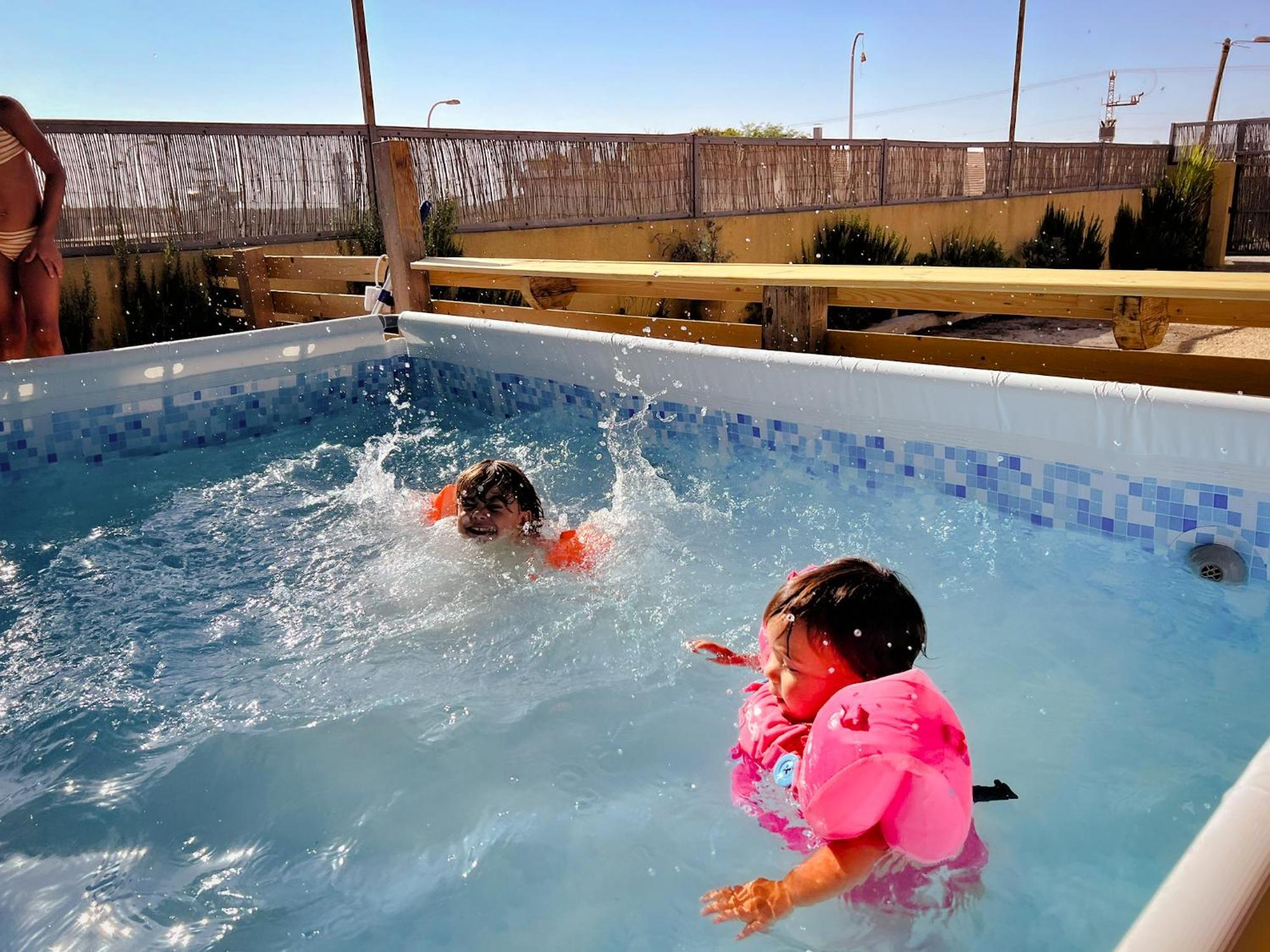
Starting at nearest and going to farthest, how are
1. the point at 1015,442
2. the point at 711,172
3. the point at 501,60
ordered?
the point at 1015,442 < the point at 711,172 < the point at 501,60

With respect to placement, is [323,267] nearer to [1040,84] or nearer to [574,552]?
[574,552]

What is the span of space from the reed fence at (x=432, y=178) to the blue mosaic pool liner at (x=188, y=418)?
2951 millimetres

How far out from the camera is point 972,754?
2.00 metres

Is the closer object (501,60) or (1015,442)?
(1015,442)

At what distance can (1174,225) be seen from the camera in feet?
47.8

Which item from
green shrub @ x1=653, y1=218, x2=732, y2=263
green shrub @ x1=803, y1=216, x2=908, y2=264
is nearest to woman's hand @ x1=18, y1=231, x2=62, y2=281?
green shrub @ x1=653, y1=218, x2=732, y2=263

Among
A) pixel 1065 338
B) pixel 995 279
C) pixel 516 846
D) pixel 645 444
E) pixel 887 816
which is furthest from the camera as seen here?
pixel 1065 338

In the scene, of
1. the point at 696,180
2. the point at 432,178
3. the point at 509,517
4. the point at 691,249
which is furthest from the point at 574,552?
the point at 696,180

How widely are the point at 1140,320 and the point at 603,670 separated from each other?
2148mm

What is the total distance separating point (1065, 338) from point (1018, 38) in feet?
26.1

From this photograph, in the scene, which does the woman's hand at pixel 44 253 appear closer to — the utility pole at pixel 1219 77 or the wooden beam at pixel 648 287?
the wooden beam at pixel 648 287

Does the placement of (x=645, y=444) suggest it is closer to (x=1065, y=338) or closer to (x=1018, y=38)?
(x=1065, y=338)

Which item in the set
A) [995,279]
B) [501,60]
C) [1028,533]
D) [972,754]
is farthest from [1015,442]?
[501,60]

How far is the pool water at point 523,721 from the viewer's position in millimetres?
1692
